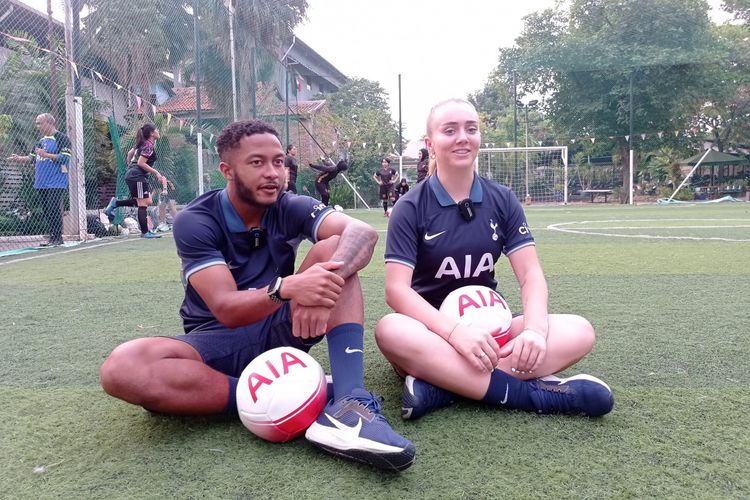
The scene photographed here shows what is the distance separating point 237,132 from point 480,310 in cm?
117

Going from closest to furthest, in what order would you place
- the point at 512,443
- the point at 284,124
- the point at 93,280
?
the point at 512,443
the point at 93,280
the point at 284,124

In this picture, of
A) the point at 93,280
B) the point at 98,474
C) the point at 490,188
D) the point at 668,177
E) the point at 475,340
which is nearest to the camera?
the point at 98,474

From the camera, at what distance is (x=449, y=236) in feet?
8.22

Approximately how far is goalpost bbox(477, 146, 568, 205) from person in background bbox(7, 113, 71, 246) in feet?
58.1

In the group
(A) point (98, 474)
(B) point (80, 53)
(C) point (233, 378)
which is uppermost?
(B) point (80, 53)

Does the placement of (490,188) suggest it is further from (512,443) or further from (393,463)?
(393,463)

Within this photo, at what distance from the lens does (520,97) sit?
29.0 m

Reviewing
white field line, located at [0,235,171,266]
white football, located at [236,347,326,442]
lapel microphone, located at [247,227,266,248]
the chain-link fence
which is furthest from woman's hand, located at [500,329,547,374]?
the chain-link fence

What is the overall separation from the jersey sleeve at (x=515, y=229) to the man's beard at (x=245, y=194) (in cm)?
100

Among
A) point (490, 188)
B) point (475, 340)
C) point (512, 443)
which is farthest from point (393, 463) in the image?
point (490, 188)

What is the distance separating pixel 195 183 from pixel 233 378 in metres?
11.8

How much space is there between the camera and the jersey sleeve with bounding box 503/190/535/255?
258 cm

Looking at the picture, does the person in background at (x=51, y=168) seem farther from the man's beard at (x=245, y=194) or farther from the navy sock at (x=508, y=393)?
the navy sock at (x=508, y=393)

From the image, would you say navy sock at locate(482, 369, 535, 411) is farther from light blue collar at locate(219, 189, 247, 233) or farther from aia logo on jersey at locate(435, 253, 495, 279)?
light blue collar at locate(219, 189, 247, 233)
